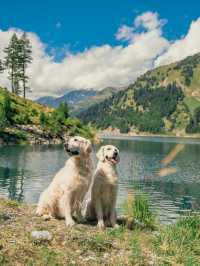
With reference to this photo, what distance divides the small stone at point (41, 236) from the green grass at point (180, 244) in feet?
10.3

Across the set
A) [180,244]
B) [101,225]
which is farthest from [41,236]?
[180,244]

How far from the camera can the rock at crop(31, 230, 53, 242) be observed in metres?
11.1

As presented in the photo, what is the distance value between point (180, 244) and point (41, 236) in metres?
4.25

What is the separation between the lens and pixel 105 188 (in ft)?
45.4

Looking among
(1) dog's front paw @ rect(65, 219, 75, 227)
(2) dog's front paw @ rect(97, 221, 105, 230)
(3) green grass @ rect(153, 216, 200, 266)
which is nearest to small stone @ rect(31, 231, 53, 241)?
(1) dog's front paw @ rect(65, 219, 75, 227)

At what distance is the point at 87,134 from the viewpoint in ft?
543

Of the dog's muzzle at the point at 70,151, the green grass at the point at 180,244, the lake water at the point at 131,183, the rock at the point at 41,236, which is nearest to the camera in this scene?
the rock at the point at 41,236

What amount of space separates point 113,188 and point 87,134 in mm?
151613

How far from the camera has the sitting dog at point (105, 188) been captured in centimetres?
1384

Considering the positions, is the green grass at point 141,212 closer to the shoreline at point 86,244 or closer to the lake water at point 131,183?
the shoreline at point 86,244

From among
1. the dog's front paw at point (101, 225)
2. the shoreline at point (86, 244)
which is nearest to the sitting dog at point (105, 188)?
the dog's front paw at point (101, 225)

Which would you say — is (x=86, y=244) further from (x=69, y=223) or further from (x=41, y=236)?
(x=69, y=223)

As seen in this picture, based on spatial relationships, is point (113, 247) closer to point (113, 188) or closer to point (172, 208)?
point (113, 188)

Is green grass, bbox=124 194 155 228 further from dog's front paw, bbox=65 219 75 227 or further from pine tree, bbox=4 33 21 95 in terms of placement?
pine tree, bbox=4 33 21 95
